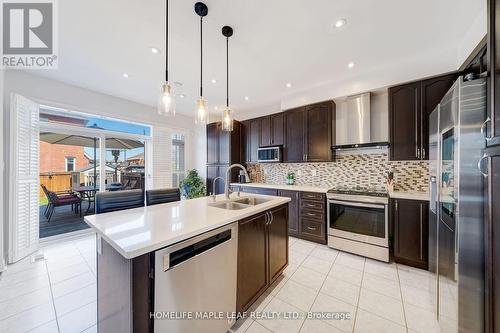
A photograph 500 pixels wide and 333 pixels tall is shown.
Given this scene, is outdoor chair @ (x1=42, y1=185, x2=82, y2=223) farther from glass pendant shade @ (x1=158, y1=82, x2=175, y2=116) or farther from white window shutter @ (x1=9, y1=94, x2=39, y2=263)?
glass pendant shade @ (x1=158, y1=82, x2=175, y2=116)

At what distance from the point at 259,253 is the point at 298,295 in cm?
70

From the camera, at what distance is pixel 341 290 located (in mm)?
1999

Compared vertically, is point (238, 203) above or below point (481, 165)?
below

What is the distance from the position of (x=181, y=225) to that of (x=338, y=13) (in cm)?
237

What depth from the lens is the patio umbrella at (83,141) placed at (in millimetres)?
3353

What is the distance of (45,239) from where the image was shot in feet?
10.4

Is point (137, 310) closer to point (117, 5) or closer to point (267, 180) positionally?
point (117, 5)

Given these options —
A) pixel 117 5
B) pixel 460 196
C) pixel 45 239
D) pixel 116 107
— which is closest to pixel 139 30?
pixel 117 5

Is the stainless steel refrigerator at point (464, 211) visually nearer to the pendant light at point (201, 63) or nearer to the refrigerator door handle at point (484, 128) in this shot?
the refrigerator door handle at point (484, 128)

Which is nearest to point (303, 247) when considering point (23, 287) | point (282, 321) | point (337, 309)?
point (337, 309)

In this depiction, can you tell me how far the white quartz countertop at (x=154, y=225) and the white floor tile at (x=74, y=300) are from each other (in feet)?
3.66

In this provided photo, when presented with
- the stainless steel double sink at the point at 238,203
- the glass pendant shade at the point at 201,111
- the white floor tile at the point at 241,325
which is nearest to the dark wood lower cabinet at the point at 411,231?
the stainless steel double sink at the point at 238,203

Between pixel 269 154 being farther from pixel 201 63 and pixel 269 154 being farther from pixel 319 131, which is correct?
pixel 201 63

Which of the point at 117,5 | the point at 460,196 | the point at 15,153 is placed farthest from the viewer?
the point at 15,153
